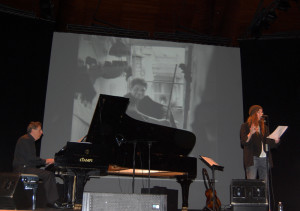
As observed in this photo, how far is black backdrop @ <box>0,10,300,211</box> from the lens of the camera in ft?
22.3

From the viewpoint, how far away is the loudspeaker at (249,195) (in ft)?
14.5

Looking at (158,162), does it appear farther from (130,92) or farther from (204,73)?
(204,73)

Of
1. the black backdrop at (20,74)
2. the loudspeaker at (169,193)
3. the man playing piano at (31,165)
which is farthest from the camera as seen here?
the black backdrop at (20,74)

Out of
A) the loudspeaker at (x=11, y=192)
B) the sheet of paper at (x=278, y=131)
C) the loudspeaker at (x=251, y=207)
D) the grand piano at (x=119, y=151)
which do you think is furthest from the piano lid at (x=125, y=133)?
the sheet of paper at (x=278, y=131)

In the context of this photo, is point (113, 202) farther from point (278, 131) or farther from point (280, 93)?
point (280, 93)

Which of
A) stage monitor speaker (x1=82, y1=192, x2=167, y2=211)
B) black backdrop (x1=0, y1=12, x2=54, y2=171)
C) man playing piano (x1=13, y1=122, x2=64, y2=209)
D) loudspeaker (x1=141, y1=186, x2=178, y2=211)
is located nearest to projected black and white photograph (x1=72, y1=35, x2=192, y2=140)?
black backdrop (x1=0, y1=12, x2=54, y2=171)

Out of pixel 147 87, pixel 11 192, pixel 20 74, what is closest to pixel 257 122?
pixel 147 87

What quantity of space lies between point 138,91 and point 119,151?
2241 mm

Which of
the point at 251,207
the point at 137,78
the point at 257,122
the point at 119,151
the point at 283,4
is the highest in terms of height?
the point at 283,4

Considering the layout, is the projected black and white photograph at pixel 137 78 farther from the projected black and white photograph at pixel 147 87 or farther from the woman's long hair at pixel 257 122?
the woman's long hair at pixel 257 122

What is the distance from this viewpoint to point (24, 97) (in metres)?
6.87

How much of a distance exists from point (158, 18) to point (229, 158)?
3425mm

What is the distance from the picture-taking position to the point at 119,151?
207 inches

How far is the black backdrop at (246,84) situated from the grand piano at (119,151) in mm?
1829
